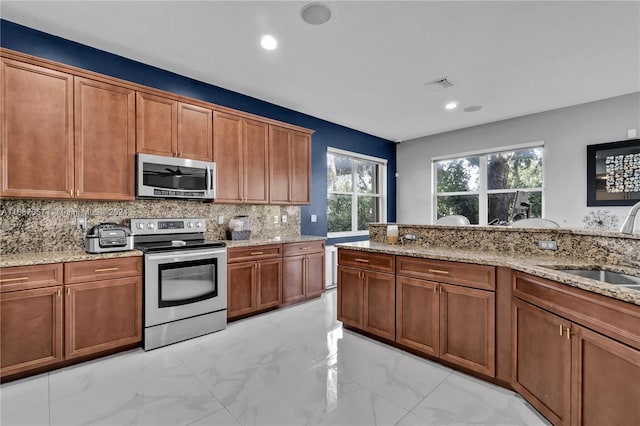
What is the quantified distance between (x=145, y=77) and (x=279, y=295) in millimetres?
2943

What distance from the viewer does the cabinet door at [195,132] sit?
3.28 metres

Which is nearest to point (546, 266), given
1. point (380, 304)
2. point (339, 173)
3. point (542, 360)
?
point (542, 360)

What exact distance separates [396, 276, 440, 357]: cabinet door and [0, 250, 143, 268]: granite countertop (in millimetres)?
2412

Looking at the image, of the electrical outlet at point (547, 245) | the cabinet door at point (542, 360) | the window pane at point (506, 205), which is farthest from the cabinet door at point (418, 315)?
the window pane at point (506, 205)

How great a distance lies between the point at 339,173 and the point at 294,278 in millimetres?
2383

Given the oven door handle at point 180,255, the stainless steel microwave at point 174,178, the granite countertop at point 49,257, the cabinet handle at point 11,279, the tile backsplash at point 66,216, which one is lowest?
the cabinet handle at point 11,279

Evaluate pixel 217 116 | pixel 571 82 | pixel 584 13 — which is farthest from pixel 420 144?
pixel 217 116

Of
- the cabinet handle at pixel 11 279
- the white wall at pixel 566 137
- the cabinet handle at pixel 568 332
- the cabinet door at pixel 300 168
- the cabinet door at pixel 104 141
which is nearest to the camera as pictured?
the cabinet handle at pixel 568 332

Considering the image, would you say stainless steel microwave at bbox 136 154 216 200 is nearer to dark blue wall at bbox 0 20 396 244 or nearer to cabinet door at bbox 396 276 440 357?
dark blue wall at bbox 0 20 396 244

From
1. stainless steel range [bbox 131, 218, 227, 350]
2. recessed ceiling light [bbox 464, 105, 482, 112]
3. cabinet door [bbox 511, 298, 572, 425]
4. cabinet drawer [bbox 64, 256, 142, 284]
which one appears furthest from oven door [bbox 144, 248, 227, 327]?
recessed ceiling light [bbox 464, 105, 482, 112]

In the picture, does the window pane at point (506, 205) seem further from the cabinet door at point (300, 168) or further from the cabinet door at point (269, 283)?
the cabinet door at point (269, 283)

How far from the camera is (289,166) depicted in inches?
169

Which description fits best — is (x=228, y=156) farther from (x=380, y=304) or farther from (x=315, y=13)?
(x=380, y=304)

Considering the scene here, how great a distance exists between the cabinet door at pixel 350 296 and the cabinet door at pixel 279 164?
1.50m
